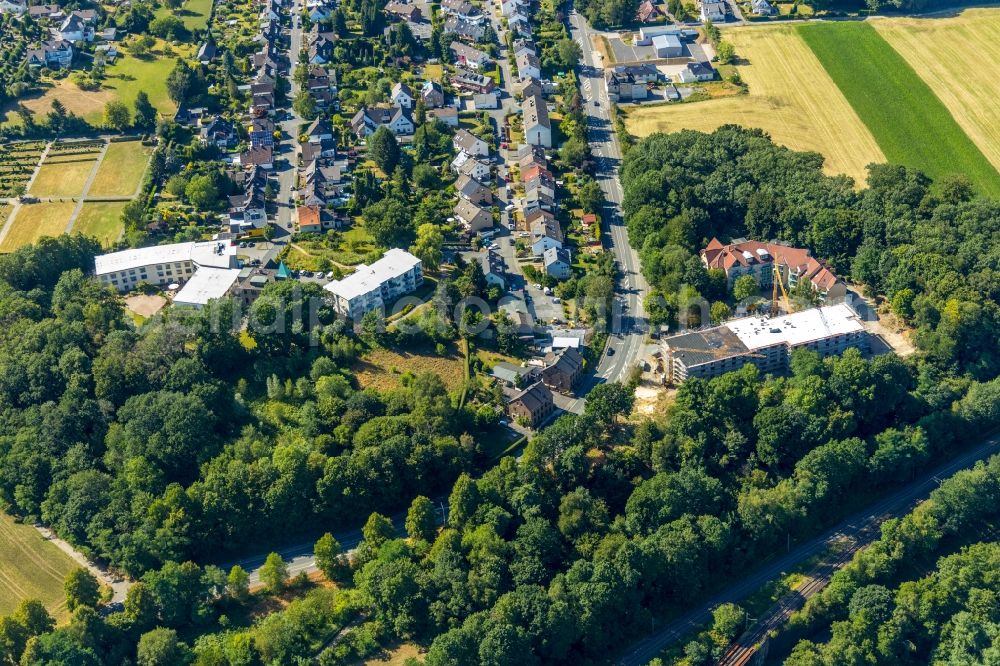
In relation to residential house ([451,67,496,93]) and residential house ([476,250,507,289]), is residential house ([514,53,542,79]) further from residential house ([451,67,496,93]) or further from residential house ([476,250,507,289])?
residential house ([476,250,507,289])

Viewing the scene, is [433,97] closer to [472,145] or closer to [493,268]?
[472,145]

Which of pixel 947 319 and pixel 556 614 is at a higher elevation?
pixel 947 319

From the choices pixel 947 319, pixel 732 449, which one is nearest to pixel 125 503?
pixel 732 449

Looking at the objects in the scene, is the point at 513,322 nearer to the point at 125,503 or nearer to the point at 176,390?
the point at 176,390

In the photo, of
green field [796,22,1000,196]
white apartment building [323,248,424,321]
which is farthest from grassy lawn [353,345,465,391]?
green field [796,22,1000,196]

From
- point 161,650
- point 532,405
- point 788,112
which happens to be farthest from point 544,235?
point 161,650

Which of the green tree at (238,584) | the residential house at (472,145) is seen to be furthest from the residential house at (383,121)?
the green tree at (238,584)
